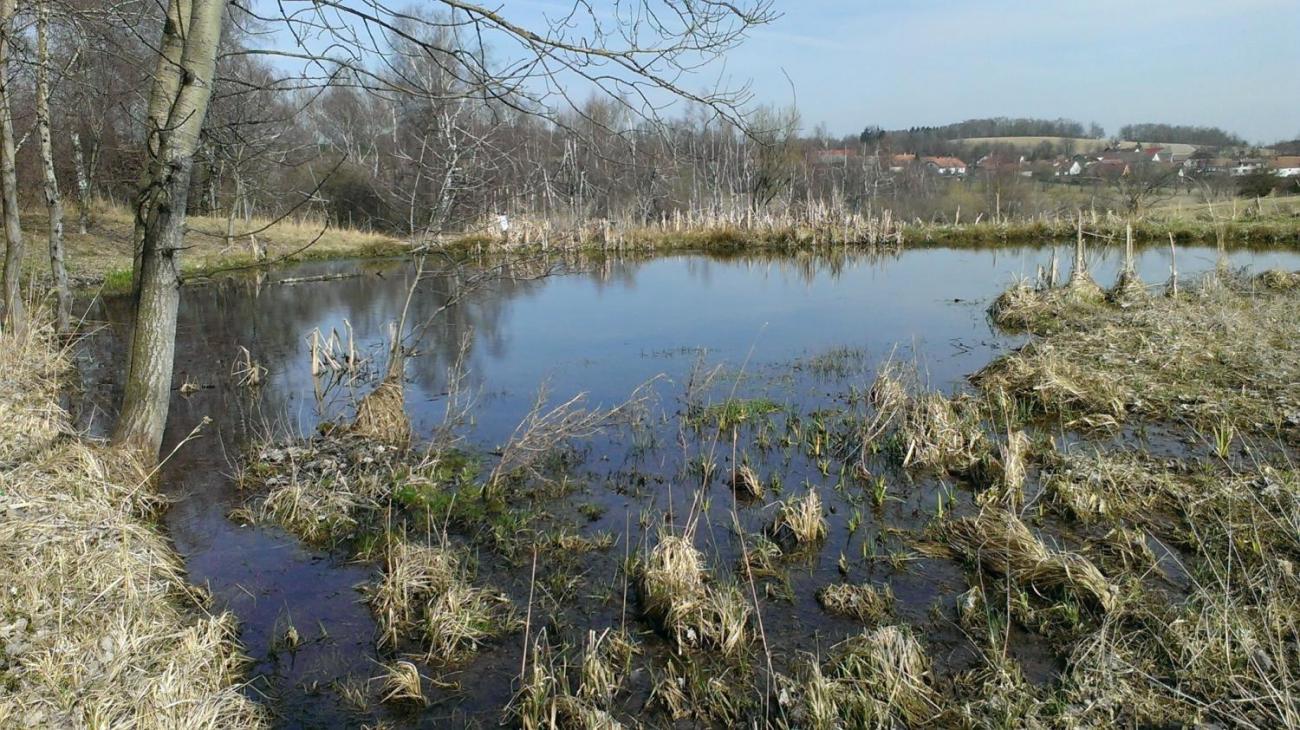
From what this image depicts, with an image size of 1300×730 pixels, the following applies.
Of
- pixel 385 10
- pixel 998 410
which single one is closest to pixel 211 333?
pixel 385 10

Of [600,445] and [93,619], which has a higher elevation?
[93,619]

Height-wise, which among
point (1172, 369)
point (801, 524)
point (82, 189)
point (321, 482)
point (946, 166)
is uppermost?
point (946, 166)

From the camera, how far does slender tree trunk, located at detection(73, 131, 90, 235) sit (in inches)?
799

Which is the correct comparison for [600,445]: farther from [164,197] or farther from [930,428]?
[164,197]

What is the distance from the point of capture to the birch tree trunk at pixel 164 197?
4.84 meters

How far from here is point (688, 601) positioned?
4.34 meters

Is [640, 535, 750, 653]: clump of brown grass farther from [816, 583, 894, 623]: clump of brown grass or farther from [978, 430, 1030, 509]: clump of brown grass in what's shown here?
[978, 430, 1030, 509]: clump of brown grass

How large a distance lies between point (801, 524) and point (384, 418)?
384 centimetres

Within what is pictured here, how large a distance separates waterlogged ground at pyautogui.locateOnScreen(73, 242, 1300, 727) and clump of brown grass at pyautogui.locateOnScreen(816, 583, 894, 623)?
8cm

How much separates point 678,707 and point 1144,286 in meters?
12.1

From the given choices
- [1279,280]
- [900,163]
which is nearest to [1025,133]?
[900,163]

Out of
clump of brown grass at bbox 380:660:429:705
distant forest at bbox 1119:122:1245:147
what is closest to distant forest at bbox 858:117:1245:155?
distant forest at bbox 1119:122:1245:147

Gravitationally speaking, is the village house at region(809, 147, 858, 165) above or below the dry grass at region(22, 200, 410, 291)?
above

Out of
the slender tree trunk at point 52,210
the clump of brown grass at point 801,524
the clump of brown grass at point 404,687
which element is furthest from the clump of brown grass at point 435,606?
the slender tree trunk at point 52,210
